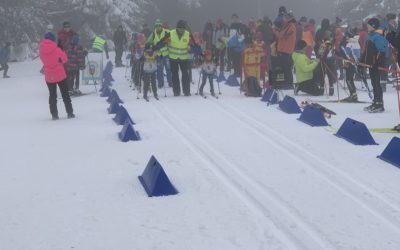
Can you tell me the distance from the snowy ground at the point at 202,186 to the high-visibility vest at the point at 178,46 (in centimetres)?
337

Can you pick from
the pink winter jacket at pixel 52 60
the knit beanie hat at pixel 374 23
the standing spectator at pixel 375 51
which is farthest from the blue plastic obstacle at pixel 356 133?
the pink winter jacket at pixel 52 60

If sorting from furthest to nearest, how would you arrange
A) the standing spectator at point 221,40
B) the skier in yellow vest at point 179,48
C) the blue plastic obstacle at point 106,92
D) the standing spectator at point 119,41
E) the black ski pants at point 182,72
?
the standing spectator at point 119,41
the standing spectator at point 221,40
the blue plastic obstacle at point 106,92
the black ski pants at point 182,72
the skier in yellow vest at point 179,48

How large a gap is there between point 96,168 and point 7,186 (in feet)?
3.99

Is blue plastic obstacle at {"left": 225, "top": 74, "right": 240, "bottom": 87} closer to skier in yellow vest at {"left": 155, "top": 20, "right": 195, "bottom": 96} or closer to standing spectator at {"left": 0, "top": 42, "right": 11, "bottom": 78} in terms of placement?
skier in yellow vest at {"left": 155, "top": 20, "right": 195, "bottom": 96}

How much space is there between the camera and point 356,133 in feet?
28.2

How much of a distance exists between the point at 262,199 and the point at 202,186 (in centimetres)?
83

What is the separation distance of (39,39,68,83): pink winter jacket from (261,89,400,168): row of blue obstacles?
4.65m

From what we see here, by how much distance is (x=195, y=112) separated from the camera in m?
11.8

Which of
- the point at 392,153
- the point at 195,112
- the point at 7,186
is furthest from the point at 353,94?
the point at 7,186

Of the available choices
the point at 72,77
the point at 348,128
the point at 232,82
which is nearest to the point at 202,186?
the point at 348,128

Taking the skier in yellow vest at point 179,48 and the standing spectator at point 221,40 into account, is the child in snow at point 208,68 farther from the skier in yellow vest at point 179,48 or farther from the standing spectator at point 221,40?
the standing spectator at point 221,40

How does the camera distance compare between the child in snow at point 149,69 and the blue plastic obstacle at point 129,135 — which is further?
the child in snow at point 149,69

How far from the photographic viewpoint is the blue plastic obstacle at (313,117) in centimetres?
1003

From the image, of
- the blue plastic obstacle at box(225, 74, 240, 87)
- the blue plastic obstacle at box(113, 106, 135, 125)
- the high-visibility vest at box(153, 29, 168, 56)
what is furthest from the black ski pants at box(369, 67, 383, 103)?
the blue plastic obstacle at box(225, 74, 240, 87)
